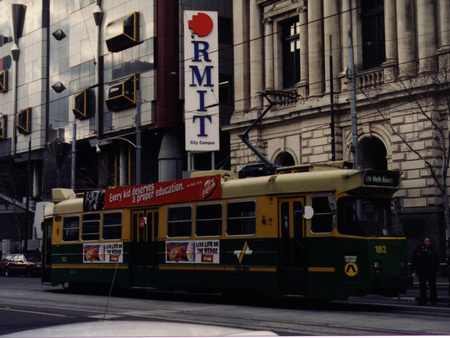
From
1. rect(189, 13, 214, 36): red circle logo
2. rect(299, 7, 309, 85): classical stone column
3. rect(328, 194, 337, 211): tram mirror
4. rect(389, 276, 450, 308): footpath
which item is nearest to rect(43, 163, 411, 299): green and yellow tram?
rect(328, 194, 337, 211): tram mirror

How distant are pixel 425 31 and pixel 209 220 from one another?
53.2 ft

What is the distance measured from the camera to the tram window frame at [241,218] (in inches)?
662

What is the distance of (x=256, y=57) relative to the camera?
38.2 m

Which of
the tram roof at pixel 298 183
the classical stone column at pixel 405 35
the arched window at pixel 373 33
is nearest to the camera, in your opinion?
the tram roof at pixel 298 183

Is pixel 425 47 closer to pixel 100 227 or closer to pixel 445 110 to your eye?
pixel 445 110

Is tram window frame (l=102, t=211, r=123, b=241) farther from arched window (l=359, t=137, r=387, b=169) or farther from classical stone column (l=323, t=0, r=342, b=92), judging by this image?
classical stone column (l=323, t=0, r=342, b=92)

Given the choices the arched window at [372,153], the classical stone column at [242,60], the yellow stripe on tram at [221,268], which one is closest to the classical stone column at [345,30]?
the arched window at [372,153]

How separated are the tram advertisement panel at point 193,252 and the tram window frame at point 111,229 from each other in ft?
7.49

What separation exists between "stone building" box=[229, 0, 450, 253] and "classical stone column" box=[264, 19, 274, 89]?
53 millimetres

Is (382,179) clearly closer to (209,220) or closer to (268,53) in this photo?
(209,220)

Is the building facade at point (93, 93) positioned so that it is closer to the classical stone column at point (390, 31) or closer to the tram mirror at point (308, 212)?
the classical stone column at point (390, 31)

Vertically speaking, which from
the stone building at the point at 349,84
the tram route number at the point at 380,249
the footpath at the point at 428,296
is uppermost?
the stone building at the point at 349,84

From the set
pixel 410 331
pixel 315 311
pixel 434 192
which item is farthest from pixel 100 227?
pixel 434 192

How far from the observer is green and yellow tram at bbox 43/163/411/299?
15.3 metres
